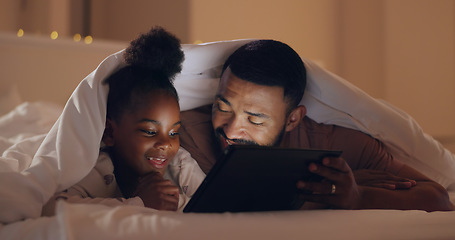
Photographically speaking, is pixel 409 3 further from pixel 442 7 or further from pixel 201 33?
pixel 201 33

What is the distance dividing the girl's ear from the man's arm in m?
0.34

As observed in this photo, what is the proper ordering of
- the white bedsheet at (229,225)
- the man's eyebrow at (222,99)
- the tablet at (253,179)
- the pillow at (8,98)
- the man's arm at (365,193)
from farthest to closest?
the pillow at (8,98) → the man's eyebrow at (222,99) → the man's arm at (365,193) → the tablet at (253,179) → the white bedsheet at (229,225)

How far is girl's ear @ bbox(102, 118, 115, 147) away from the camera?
31.6 inches

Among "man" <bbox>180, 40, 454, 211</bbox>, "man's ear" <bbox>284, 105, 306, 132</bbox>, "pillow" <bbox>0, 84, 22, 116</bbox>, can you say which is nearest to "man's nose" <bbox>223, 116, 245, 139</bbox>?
"man" <bbox>180, 40, 454, 211</bbox>

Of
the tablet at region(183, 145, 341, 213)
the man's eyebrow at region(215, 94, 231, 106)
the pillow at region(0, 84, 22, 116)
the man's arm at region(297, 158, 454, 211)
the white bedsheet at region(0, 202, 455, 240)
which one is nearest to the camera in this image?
the white bedsheet at region(0, 202, 455, 240)

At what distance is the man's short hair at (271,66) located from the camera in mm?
855

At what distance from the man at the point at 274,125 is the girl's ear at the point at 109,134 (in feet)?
0.45

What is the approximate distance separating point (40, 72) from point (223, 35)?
2.75ft

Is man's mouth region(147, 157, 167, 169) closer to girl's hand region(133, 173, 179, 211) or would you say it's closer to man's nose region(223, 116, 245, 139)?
girl's hand region(133, 173, 179, 211)

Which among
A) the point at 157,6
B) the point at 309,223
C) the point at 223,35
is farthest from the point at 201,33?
the point at 309,223

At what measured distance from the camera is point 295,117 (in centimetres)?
92

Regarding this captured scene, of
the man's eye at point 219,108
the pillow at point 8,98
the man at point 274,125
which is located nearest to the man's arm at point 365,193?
the man at point 274,125

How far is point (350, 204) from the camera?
809 mm

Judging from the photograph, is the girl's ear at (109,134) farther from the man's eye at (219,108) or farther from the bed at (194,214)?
the man's eye at (219,108)
